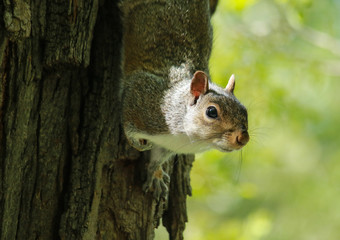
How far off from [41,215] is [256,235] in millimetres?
1812

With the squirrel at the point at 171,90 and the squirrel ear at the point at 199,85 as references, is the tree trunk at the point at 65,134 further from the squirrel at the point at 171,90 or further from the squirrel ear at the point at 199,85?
the squirrel ear at the point at 199,85

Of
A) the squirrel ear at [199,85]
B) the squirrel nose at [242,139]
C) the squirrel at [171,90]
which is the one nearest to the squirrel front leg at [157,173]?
the squirrel at [171,90]

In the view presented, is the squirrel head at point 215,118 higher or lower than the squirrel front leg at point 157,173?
higher

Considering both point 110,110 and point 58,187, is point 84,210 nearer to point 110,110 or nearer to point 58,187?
point 58,187

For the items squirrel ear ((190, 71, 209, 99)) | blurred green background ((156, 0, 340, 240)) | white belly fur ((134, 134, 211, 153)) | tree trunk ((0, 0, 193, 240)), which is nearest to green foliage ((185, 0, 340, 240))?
blurred green background ((156, 0, 340, 240))

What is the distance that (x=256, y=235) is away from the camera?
3.76 metres

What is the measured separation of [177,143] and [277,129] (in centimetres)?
205

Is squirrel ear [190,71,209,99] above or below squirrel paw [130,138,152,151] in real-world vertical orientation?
above

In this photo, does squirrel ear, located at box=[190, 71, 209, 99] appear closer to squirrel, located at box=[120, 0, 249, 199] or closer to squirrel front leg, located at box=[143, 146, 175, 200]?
squirrel, located at box=[120, 0, 249, 199]

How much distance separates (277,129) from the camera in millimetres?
4625

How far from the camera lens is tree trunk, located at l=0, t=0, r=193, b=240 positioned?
246 cm

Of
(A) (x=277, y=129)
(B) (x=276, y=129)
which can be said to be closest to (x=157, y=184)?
→ (B) (x=276, y=129)

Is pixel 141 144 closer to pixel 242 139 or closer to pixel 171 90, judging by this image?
pixel 171 90

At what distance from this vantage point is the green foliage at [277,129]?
3.92 metres
